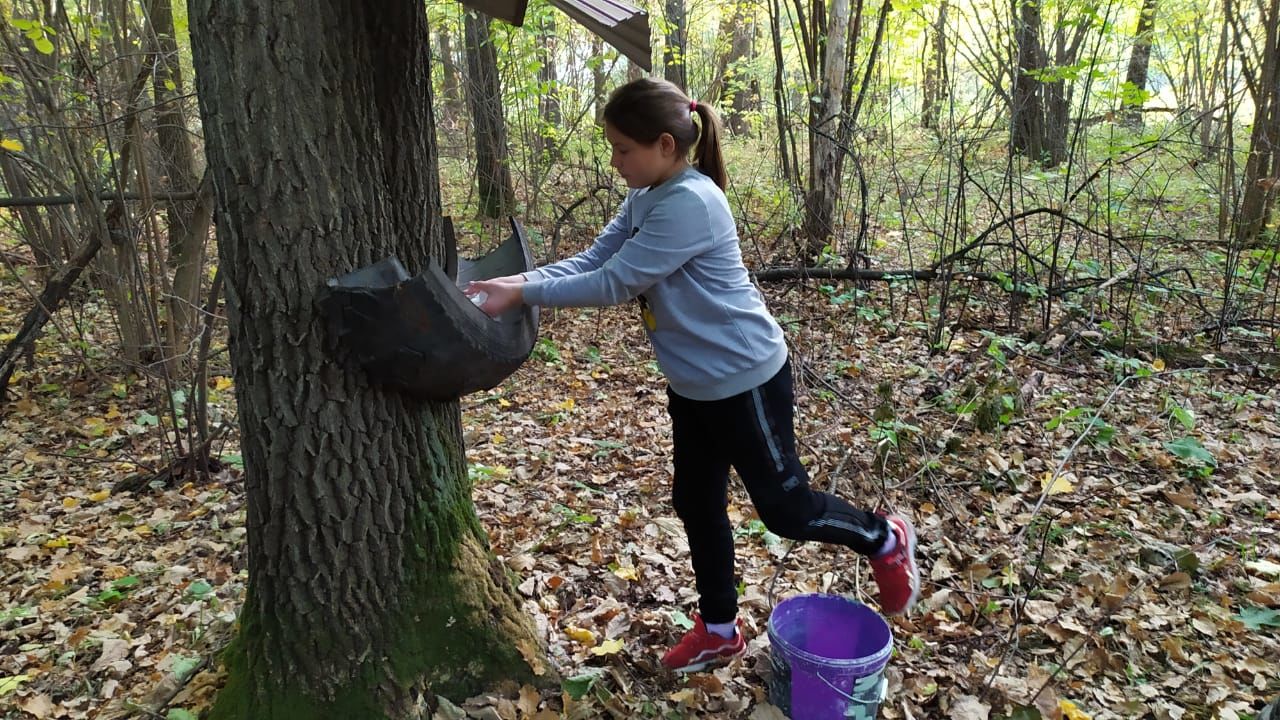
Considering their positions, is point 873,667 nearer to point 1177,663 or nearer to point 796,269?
point 1177,663

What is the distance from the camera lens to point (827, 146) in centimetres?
707

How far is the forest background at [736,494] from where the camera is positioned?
2.51 m

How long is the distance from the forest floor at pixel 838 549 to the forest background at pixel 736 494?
2cm

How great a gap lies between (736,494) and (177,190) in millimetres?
4374

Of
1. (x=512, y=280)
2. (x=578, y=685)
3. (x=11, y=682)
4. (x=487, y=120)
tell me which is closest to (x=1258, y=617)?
(x=578, y=685)

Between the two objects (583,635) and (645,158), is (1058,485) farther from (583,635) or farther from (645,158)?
(645,158)

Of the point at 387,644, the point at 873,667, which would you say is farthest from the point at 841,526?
the point at 387,644

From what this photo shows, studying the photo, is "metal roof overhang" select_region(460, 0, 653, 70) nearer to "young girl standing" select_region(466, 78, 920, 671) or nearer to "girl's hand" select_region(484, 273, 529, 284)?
"young girl standing" select_region(466, 78, 920, 671)

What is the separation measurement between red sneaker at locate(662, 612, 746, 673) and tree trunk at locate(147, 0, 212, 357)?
3.52 m

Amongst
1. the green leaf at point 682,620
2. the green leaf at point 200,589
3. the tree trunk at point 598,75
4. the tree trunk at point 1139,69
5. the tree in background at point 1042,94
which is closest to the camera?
the green leaf at point 682,620

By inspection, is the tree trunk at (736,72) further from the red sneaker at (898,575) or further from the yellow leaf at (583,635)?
the yellow leaf at (583,635)

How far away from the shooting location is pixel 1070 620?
8.74ft

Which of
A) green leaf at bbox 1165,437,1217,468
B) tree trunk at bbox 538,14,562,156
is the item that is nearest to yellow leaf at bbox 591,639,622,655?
green leaf at bbox 1165,437,1217,468

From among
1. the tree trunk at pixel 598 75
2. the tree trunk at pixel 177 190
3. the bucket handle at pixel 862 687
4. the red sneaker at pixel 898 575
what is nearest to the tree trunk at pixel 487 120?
the tree trunk at pixel 598 75
